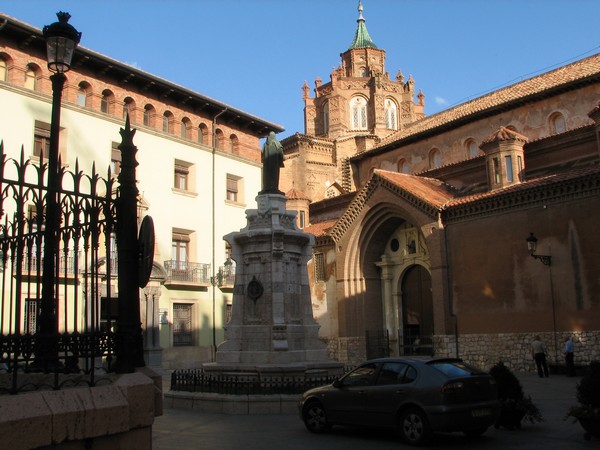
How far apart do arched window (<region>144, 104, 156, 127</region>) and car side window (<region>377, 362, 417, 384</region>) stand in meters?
23.9

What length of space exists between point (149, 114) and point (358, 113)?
31912 mm

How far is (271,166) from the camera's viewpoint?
16.4m

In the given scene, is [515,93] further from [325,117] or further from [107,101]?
[325,117]

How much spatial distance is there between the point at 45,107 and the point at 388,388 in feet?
73.6

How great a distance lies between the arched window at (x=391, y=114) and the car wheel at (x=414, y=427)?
170 ft

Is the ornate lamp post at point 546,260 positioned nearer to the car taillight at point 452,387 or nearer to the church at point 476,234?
the church at point 476,234

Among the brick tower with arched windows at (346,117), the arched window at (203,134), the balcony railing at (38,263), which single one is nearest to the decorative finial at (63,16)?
the balcony railing at (38,263)

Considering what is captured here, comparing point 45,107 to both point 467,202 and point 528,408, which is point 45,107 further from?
point 528,408

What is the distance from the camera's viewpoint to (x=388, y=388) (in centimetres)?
1005

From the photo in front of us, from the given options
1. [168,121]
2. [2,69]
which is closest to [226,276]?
[168,121]

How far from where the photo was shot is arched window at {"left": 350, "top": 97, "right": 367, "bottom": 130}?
5981 centimetres

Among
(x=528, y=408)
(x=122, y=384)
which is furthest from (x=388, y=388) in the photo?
(x=122, y=384)

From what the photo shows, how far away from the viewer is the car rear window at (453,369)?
9.77 metres

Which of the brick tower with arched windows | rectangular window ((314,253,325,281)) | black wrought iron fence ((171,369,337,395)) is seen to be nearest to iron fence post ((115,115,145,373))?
black wrought iron fence ((171,369,337,395))
